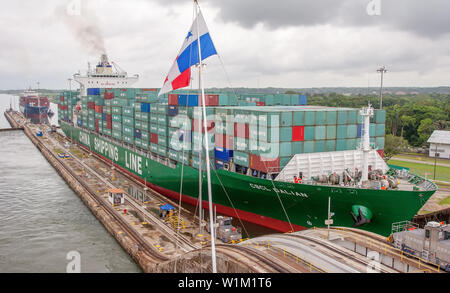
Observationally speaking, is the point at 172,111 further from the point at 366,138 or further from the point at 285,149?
the point at 366,138

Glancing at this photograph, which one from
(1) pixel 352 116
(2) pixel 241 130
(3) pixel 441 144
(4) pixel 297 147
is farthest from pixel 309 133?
(3) pixel 441 144

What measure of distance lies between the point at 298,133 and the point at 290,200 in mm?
4770

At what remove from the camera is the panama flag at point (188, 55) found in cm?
1436

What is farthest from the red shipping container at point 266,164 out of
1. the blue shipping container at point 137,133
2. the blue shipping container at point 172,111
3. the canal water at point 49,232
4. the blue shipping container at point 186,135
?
the blue shipping container at point 137,133

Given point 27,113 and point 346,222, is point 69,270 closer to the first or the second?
point 346,222

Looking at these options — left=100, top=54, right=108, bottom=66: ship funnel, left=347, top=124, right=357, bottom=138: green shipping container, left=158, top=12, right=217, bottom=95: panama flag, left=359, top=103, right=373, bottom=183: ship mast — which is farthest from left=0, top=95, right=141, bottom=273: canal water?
left=100, top=54, right=108, bottom=66: ship funnel

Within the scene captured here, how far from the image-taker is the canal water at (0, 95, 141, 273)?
22766 millimetres

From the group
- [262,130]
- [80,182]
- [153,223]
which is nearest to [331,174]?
[262,130]

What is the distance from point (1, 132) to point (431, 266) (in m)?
111

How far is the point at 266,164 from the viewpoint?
25344 mm

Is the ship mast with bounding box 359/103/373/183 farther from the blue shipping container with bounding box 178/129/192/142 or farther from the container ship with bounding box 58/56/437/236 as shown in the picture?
the blue shipping container with bounding box 178/129/192/142

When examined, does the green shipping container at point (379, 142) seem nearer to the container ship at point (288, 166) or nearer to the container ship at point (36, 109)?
the container ship at point (288, 166)

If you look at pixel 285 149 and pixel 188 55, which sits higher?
pixel 188 55

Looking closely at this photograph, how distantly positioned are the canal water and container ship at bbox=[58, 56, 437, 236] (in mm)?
7339
